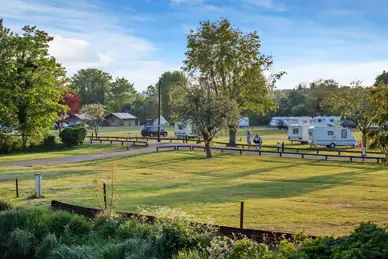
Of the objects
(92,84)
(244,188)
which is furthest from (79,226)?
(92,84)

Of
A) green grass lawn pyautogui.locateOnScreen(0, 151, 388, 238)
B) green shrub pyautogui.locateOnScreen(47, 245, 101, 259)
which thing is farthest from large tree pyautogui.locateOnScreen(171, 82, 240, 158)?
green shrub pyautogui.locateOnScreen(47, 245, 101, 259)

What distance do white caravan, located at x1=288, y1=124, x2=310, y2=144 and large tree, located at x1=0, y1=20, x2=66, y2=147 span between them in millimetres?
26842

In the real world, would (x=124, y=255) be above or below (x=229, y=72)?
below

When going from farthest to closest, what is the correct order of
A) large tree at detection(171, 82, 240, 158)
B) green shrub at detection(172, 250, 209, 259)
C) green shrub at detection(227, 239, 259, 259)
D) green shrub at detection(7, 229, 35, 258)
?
large tree at detection(171, 82, 240, 158) < green shrub at detection(7, 229, 35, 258) < green shrub at detection(172, 250, 209, 259) < green shrub at detection(227, 239, 259, 259)

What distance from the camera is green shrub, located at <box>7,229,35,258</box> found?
36.5 ft

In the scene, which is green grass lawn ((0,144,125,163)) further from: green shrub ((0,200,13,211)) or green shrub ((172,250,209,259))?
green shrub ((172,250,209,259))

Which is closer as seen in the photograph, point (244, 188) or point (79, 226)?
point (79, 226)

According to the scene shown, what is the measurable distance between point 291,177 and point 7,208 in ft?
52.1

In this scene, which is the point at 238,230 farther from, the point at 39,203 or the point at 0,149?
the point at 0,149

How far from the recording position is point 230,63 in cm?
4488

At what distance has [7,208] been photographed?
1364 centimetres

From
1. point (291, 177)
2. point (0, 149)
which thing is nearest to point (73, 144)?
point (0, 149)

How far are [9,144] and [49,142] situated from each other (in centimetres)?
428

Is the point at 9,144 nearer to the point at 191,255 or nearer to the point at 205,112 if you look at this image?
the point at 205,112
